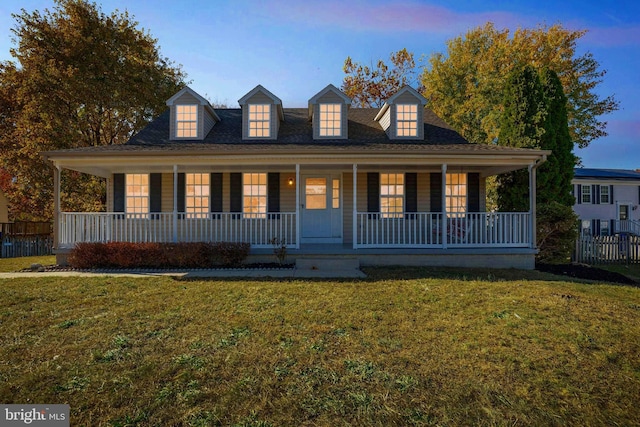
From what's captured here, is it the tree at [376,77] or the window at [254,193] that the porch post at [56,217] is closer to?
the window at [254,193]

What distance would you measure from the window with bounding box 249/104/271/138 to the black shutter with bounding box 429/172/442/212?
588 cm

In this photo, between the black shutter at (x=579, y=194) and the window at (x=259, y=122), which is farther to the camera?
the black shutter at (x=579, y=194)

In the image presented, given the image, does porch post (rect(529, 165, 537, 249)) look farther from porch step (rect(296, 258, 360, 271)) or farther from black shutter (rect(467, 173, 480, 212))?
porch step (rect(296, 258, 360, 271))

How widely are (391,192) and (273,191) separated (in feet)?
13.1

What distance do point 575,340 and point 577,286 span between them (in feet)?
11.7

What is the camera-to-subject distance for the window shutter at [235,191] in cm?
1031

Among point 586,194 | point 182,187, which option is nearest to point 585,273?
point 182,187

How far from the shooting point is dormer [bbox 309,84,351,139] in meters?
10.8

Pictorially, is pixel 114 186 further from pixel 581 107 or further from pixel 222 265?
pixel 581 107

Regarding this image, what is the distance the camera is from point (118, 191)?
34.0 ft

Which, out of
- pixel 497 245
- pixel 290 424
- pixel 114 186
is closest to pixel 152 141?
pixel 114 186

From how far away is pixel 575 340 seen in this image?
3643 millimetres

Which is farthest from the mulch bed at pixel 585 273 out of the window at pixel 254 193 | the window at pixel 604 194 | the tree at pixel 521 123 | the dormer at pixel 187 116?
the window at pixel 604 194

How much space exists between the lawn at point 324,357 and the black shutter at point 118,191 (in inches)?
204
